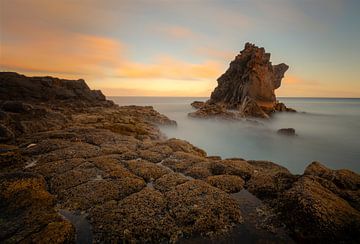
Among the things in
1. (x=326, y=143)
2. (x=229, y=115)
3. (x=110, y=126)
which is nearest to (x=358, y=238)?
(x=110, y=126)

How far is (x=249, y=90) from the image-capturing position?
209ft

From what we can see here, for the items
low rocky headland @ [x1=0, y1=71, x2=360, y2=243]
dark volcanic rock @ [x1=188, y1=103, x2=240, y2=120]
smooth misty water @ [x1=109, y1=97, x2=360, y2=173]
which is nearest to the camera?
low rocky headland @ [x1=0, y1=71, x2=360, y2=243]

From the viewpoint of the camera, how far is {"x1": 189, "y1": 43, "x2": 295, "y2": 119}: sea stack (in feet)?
185

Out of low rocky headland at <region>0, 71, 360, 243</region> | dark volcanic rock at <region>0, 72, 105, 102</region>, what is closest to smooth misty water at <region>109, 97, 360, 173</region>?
low rocky headland at <region>0, 71, 360, 243</region>

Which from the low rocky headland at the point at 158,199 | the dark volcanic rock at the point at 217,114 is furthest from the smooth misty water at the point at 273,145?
the low rocky headland at the point at 158,199

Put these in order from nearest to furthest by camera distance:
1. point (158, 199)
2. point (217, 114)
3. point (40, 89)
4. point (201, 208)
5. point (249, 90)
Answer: point (201, 208) → point (158, 199) → point (40, 89) → point (217, 114) → point (249, 90)

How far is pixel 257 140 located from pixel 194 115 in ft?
80.8

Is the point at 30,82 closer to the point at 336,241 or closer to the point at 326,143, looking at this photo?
the point at 336,241

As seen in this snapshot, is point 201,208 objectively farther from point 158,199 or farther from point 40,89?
point 40,89

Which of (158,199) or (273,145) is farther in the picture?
(273,145)

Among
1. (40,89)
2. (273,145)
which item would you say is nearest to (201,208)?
(273,145)

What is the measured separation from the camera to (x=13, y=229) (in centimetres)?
552

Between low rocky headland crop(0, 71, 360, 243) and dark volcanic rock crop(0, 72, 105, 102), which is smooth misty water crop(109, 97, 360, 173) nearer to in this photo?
low rocky headland crop(0, 71, 360, 243)

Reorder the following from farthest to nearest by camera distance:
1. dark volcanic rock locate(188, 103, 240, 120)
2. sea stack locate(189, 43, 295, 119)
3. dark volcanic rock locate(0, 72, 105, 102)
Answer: sea stack locate(189, 43, 295, 119), dark volcanic rock locate(188, 103, 240, 120), dark volcanic rock locate(0, 72, 105, 102)
